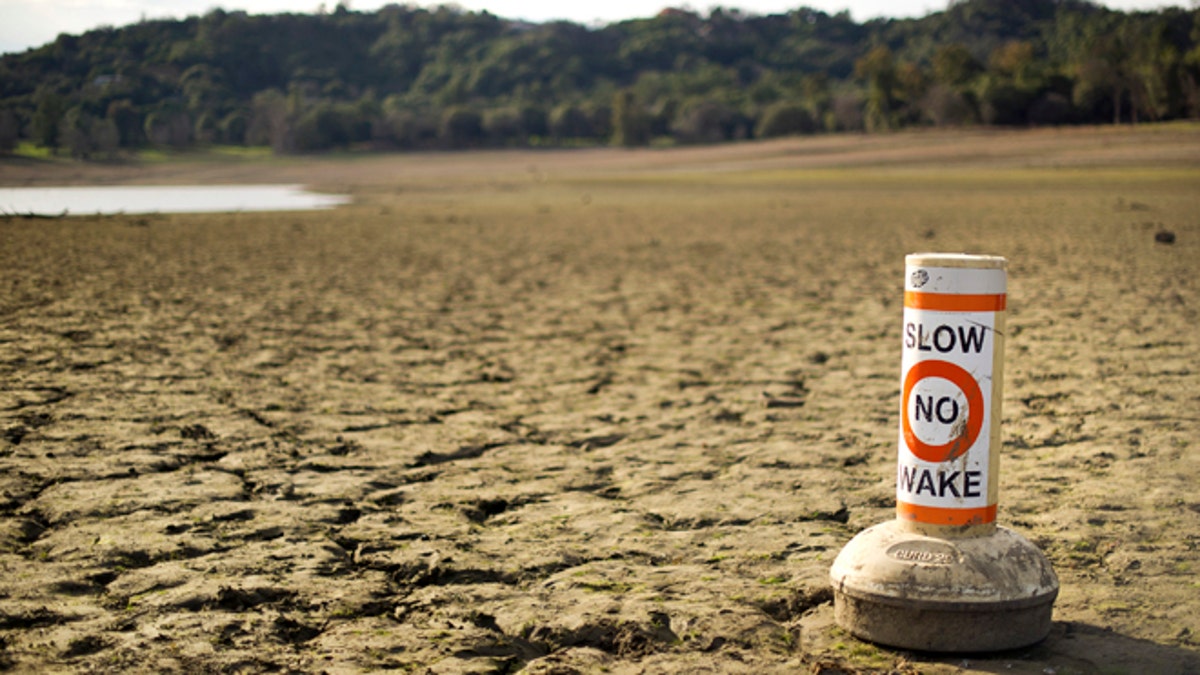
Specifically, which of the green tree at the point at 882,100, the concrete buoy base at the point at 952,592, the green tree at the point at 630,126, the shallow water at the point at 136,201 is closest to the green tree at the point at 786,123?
the green tree at the point at 882,100

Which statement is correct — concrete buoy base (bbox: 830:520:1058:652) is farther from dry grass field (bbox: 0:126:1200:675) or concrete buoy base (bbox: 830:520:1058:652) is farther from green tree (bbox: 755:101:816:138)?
green tree (bbox: 755:101:816:138)

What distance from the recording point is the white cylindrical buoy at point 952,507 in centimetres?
248

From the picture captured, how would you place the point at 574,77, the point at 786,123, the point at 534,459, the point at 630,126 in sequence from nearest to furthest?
the point at 534,459 → the point at 786,123 → the point at 630,126 → the point at 574,77

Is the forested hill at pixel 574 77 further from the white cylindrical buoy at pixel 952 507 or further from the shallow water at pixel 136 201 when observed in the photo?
the white cylindrical buoy at pixel 952 507

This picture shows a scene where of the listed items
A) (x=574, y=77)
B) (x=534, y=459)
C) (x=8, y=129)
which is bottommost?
(x=534, y=459)

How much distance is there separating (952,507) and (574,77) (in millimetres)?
122612

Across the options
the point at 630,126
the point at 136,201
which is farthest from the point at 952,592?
the point at 630,126

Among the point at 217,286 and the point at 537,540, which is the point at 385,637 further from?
the point at 217,286

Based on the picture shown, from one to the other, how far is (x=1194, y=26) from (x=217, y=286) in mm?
28197

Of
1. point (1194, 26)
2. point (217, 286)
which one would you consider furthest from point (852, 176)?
point (217, 286)

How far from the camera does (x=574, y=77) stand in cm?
12100

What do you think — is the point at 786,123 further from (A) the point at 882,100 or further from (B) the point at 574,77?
(B) the point at 574,77

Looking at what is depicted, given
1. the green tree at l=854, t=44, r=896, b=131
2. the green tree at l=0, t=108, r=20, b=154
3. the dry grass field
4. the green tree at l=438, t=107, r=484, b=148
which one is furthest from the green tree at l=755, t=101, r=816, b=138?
the green tree at l=0, t=108, r=20, b=154

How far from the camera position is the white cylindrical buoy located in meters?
2.48
